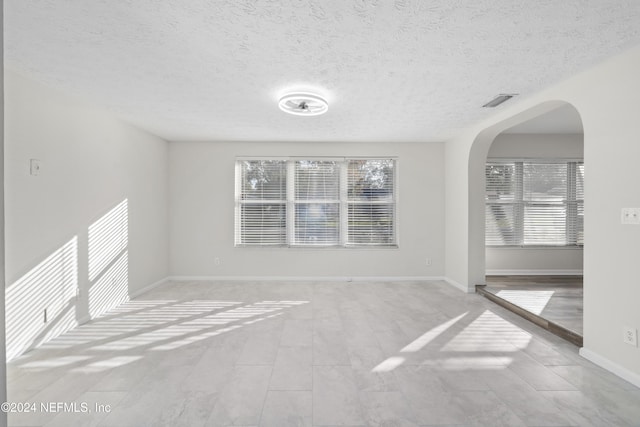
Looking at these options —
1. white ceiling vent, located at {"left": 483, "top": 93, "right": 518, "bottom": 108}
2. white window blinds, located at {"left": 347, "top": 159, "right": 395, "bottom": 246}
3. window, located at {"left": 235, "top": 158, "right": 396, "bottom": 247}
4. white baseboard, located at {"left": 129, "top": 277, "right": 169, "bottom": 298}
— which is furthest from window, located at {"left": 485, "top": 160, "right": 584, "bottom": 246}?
white baseboard, located at {"left": 129, "top": 277, "right": 169, "bottom": 298}

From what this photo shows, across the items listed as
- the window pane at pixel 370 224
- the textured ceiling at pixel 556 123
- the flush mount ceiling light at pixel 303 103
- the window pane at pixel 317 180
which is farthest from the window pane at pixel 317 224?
the textured ceiling at pixel 556 123

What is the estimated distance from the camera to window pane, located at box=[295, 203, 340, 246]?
5.45 m

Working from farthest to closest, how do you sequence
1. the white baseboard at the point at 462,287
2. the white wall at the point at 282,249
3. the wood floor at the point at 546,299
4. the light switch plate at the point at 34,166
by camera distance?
1. the white wall at the point at 282,249
2. the white baseboard at the point at 462,287
3. the wood floor at the point at 546,299
4. the light switch plate at the point at 34,166

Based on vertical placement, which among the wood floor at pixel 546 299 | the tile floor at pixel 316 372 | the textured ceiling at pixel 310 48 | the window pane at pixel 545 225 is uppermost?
the textured ceiling at pixel 310 48

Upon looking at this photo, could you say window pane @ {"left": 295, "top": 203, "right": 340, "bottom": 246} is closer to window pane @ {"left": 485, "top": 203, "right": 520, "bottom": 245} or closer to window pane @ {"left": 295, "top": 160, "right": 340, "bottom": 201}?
window pane @ {"left": 295, "top": 160, "right": 340, "bottom": 201}

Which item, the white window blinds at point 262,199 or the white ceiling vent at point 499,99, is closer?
the white ceiling vent at point 499,99

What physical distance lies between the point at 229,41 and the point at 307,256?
382 centimetres

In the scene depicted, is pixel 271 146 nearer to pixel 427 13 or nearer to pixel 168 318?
pixel 168 318

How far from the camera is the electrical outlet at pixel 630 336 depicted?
2211 millimetres

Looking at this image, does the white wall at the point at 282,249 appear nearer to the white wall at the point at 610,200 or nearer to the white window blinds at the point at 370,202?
the white window blinds at the point at 370,202

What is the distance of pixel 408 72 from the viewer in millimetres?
2611

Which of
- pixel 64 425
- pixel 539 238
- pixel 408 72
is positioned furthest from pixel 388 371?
pixel 539 238

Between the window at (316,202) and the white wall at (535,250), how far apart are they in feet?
6.56

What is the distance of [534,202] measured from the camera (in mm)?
5555
